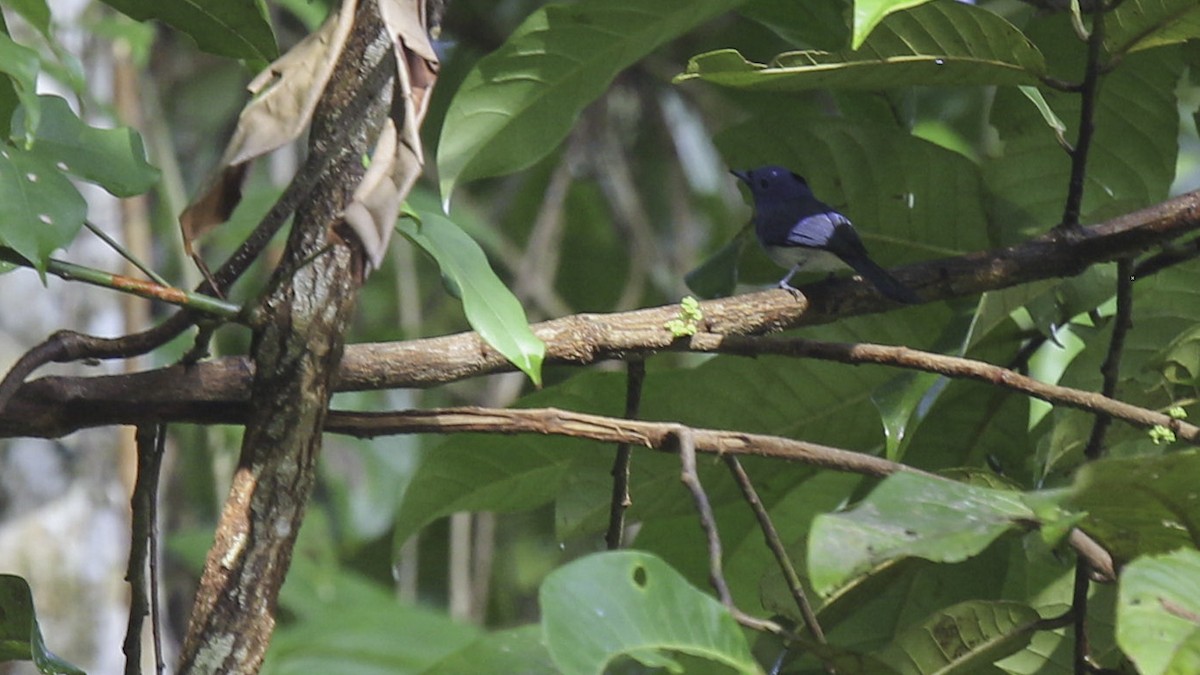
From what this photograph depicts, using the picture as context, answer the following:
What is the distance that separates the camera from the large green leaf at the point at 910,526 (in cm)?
87

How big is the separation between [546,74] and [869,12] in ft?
1.68

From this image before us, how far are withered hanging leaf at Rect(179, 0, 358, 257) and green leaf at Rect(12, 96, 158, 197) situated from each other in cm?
19

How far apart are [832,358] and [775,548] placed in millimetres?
234

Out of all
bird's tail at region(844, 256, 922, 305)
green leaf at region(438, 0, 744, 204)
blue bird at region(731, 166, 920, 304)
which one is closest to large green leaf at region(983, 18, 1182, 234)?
blue bird at region(731, 166, 920, 304)

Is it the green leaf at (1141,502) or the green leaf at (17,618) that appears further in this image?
the green leaf at (17,618)

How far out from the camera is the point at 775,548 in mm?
1062

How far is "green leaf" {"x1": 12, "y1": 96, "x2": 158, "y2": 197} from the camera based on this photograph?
120 cm

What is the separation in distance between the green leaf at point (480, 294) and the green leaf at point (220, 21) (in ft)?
0.95

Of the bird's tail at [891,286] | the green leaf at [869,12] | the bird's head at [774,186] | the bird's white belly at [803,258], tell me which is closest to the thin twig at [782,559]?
the bird's tail at [891,286]

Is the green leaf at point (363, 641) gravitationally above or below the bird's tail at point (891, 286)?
below

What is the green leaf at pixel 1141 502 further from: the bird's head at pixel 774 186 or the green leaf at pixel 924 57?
the bird's head at pixel 774 186

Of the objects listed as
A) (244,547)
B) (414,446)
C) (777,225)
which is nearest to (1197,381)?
(777,225)

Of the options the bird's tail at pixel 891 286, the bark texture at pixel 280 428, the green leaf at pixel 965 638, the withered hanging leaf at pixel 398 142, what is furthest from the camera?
the bird's tail at pixel 891 286

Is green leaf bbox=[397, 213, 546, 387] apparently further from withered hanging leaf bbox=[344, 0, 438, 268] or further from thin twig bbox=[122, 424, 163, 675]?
thin twig bbox=[122, 424, 163, 675]
